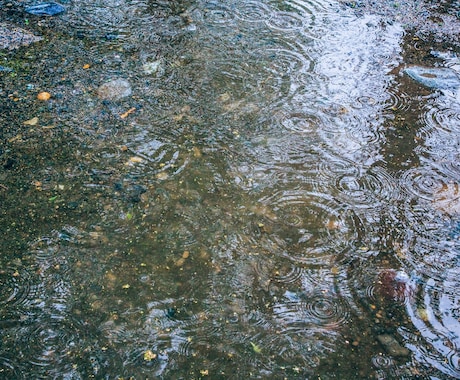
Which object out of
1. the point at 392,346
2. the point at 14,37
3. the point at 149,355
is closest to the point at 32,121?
the point at 14,37

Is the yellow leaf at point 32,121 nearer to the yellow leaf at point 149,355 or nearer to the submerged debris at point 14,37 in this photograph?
the submerged debris at point 14,37

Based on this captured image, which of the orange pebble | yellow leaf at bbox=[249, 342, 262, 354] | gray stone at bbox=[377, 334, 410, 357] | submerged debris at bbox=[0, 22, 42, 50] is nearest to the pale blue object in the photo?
gray stone at bbox=[377, 334, 410, 357]

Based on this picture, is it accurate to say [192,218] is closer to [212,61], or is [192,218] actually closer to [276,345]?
[276,345]

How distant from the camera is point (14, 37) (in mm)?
3920

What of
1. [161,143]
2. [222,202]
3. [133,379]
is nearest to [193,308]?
[133,379]

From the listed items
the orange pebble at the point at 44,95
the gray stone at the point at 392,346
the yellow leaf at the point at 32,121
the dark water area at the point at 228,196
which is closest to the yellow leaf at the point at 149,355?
the dark water area at the point at 228,196

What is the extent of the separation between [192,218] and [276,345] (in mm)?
856

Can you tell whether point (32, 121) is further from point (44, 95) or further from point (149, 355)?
point (149, 355)

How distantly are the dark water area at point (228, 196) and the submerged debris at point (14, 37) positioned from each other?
0.08ft

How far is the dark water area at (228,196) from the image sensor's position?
7.16 feet

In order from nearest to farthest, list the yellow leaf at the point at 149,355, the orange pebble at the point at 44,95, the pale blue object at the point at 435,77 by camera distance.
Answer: the yellow leaf at the point at 149,355, the orange pebble at the point at 44,95, the pale blue object at the point at 435,77

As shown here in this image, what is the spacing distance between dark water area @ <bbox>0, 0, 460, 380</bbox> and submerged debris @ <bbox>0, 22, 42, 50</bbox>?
26 mm

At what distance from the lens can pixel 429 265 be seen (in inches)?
97.8

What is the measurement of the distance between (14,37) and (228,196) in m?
2.48
